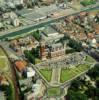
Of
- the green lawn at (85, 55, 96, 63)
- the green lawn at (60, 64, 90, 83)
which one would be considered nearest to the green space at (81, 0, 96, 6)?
the green lawn at (85, 55, 96, 63)

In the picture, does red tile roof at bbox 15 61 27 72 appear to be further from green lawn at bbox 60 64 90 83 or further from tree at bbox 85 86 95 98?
tree at bbox 85 86 95 98

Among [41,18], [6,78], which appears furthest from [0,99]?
[41,18]

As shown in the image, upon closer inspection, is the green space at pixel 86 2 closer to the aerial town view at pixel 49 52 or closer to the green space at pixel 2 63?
the aerial town view at pixel 49 52

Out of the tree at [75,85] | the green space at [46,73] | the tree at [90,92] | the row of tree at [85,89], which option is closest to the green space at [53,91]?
the row of tree at [85,89]

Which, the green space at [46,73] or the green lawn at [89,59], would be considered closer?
the green space at [46,73]

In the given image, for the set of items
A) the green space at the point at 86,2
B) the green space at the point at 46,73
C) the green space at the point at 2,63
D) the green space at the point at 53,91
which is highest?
the green space at the point at 86,2

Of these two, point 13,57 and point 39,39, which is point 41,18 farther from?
point 13,57

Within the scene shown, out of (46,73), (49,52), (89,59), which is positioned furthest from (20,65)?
(89,59)

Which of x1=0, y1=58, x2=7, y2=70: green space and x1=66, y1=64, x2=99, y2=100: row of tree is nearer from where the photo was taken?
x1=66, y1=64, x2=99, y2=100: row of tree

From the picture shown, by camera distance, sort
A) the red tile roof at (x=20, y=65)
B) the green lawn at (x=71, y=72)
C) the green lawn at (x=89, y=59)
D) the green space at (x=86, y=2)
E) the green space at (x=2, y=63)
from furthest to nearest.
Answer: the green space at (x=86, y=2) < the green lawn at (x=89, y=59) < the green space at (x=2, y=63) < the red tile roof at (x=20, y=65) < the green lawn at (x=71, y=72)
